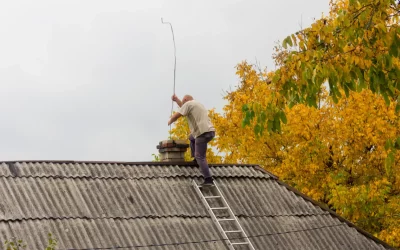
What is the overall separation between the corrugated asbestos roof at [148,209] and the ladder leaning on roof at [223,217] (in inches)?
5.1

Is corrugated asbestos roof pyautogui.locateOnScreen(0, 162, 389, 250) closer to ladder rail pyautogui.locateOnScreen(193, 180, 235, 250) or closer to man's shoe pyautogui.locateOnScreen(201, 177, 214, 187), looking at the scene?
ladder rail pyautogui.locateOnScreen(193, 180, 235, 250)

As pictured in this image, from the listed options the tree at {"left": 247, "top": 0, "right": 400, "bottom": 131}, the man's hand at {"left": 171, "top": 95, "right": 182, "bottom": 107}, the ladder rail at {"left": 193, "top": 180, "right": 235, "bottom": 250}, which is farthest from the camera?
the man's hand at {"left": 171, "top": 95, "right": 182, "bottom": 107}

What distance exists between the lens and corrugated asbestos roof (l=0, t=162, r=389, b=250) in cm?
1278

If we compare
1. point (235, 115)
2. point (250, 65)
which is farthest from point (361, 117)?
point (250, 65)

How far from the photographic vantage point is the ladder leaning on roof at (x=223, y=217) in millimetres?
14172

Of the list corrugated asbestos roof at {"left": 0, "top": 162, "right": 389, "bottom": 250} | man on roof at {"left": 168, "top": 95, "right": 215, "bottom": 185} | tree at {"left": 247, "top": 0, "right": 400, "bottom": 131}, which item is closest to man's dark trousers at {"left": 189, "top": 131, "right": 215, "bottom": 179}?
man on roof at {"left": 168, "top": 95, "right": 215, "bottom": 185}

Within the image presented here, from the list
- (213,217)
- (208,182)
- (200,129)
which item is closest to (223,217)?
(213,217)

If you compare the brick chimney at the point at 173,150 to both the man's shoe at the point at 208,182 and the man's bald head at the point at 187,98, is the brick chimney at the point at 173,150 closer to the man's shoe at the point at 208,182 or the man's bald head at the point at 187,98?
the man's bald head at the point at 187,98

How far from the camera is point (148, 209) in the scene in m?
14.1

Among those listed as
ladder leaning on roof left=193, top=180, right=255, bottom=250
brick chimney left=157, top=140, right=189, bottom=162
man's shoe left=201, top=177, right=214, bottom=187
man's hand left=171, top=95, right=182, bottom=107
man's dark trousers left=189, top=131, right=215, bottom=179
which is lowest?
ladder leaning on roof left=193, top=180, right=255, bottom=250

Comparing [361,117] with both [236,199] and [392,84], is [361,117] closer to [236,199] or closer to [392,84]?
[236,199]

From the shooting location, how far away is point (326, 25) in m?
11.0

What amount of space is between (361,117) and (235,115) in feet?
16.6

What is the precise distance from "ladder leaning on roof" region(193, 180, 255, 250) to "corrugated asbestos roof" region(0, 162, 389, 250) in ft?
0.42
